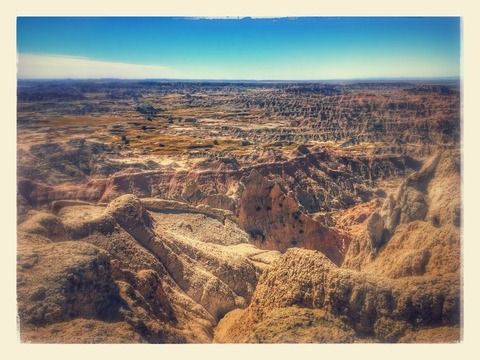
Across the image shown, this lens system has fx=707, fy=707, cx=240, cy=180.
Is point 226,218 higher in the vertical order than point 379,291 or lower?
higher

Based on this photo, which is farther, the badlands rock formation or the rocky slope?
the badlands rock formation

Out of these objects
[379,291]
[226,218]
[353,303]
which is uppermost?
[226,218]

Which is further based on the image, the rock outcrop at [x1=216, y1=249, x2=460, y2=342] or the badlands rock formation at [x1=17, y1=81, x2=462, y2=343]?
the badlands rock formation at [x1=17, y1=81, x2=462, y2=343]

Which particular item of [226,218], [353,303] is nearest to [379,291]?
[353,303]

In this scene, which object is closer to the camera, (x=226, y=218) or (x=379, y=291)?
(x=379, y=291)

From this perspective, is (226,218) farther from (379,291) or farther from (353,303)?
(379,291)

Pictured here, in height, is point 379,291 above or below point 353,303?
above

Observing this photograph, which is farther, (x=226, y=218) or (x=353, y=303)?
(x=226, y=218)

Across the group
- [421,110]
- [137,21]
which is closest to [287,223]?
[421,110]

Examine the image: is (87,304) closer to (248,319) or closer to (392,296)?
(248,319)
